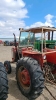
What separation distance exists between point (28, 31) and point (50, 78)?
1912mm

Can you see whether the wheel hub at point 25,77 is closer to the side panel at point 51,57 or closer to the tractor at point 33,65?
the tractor at point 33,65

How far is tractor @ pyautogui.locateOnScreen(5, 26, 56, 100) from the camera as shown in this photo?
405 cm

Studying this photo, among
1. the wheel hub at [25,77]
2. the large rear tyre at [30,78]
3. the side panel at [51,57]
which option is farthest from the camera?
the side panel at [51,57]

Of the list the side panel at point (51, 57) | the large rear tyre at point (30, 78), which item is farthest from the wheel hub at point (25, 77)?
the side panel at point (51, 57)

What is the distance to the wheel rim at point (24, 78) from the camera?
174 inches

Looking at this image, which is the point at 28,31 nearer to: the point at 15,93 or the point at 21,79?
the point at 21,79

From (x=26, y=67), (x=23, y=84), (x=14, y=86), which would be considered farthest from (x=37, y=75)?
(x=14, y=86)

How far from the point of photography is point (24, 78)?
454 centimetres

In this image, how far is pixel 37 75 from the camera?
4.01 m

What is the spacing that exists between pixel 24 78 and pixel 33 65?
0.60 m

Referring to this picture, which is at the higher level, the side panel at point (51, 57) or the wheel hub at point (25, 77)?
the side panel at point (51, 57)

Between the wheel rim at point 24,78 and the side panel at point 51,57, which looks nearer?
the wheel rim at point 24,78

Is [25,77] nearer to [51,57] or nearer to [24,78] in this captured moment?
[24,78]

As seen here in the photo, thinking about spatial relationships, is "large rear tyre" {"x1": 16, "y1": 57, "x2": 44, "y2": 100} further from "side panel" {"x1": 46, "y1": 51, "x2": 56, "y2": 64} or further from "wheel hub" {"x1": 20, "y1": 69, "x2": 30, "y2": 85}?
"side panel" {"x1": 46, "y1": 51, "x2": 56, "y2": 64}
